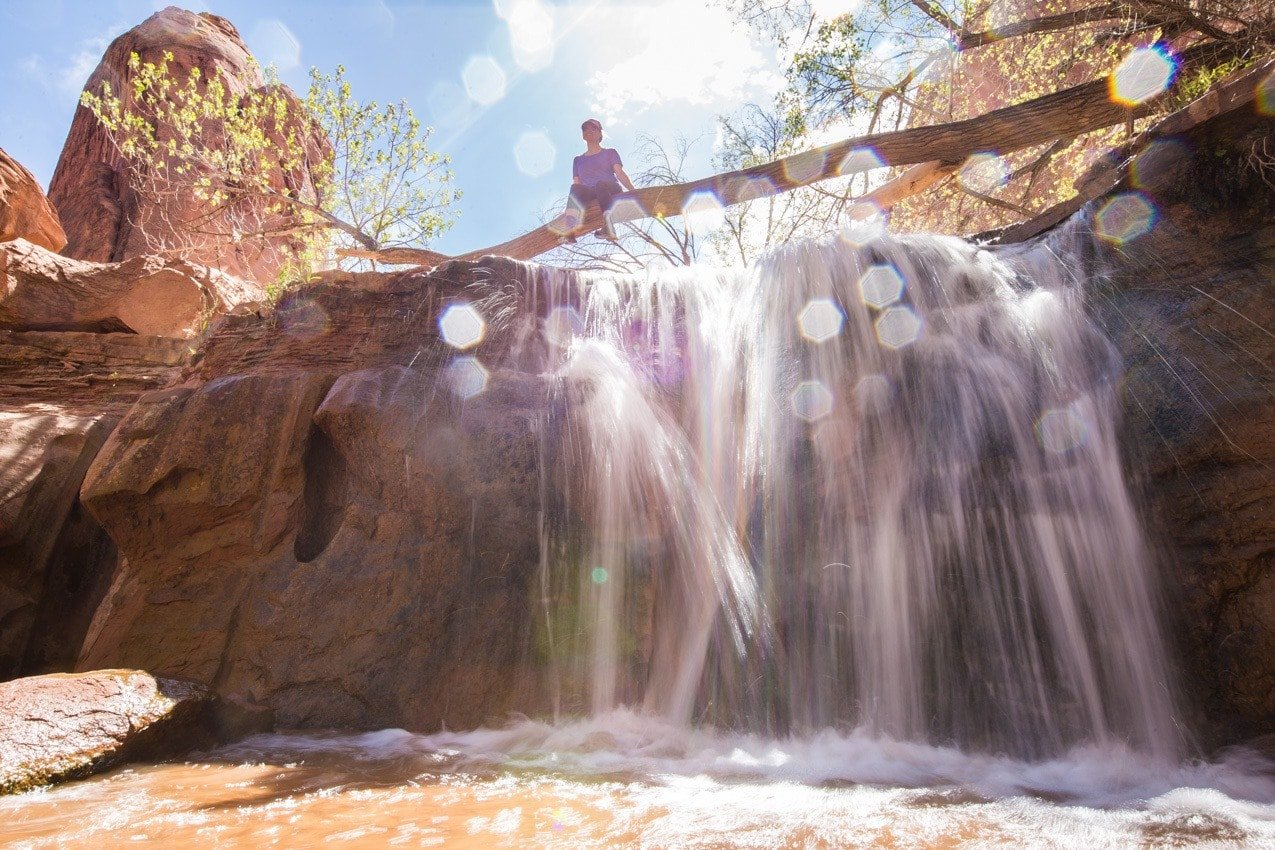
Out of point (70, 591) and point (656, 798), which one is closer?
point (656, 798)

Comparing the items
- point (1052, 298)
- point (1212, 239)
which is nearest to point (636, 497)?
point (1052, 298)

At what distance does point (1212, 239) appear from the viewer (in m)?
4.28

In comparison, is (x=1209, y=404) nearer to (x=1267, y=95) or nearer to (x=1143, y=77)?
(x=1267, y=95)

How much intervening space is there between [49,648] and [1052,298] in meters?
8.57

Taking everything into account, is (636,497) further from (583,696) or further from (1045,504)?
(1045,504)

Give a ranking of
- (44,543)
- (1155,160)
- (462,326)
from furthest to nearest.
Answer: (44,543)
(462,326)
(1155,160)

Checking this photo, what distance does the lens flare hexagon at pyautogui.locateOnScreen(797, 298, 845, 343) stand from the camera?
5086mm

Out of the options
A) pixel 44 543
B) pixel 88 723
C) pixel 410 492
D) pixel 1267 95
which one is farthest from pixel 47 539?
pixel 1267 95

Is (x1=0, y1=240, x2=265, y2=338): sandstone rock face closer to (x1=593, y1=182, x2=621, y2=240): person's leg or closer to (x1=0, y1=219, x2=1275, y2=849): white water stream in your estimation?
(x1=593, y1=182, x2=621, y2=240): person's leg

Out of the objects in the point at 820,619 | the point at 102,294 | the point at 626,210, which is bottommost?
the point at 820,619

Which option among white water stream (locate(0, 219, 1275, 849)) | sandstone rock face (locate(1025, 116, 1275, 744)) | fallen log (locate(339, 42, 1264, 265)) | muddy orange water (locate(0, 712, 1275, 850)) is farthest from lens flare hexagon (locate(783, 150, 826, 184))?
muddy orange water (locate(0, 712, 1275, 850))

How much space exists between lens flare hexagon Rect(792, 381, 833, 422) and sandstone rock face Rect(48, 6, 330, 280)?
703 inches

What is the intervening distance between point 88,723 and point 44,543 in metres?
3.96

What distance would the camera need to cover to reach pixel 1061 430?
156 inches
